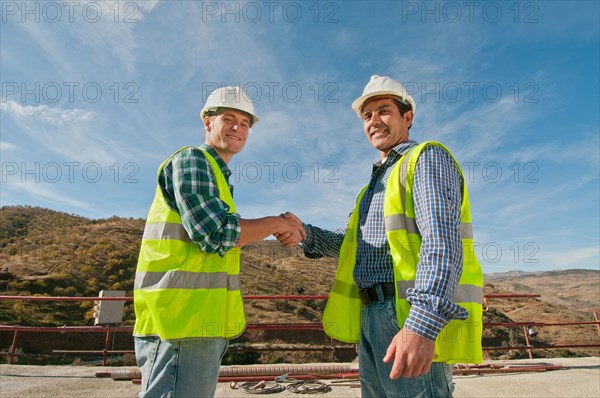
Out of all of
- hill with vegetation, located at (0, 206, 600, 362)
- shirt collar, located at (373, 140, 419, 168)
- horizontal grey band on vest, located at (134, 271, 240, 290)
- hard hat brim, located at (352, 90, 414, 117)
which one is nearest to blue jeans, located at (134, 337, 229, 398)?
horizontal grey band on vest, located at (134, 271, 240, 290)

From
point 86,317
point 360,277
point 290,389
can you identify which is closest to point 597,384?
point 290,389

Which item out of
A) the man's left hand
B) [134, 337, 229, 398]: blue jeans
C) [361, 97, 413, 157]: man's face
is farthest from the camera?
[361, 97, 413, 157]: man's face

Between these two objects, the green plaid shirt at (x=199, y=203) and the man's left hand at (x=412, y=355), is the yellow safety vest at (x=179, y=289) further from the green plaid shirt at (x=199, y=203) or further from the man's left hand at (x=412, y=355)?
the man's left hand at (x=412, y=355)

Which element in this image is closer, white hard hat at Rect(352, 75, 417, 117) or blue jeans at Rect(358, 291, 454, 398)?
blue jeans at Rect(358, 291, 454, 398)

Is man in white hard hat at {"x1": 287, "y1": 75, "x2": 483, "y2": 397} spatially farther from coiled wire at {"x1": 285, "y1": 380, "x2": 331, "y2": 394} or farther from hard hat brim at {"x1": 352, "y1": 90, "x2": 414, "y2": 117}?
coiled wire at {"x1": 285, "y1": 380, "x2": 331, "y2": 394}

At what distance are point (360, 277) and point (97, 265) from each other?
131ft

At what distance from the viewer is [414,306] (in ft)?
5.59

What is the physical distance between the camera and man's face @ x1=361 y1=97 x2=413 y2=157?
8.18 ft

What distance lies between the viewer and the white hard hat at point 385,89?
2.45 metres

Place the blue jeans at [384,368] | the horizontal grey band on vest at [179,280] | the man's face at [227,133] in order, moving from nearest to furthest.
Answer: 1. the blue jeans at [384,368]
2. the horizontal grey band on vest at [179,280]
3. the man's face at [227,133]

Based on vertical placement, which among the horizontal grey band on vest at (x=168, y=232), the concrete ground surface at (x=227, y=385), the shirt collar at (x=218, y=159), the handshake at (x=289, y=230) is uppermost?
the shirt collar at (x=218, y=159)

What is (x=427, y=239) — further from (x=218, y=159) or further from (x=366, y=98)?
(x=218, y=159)

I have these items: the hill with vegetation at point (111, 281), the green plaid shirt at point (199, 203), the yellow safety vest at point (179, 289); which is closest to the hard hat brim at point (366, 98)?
the green plaid shirt at point (199, 203)

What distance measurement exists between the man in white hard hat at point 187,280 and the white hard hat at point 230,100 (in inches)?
20.5
